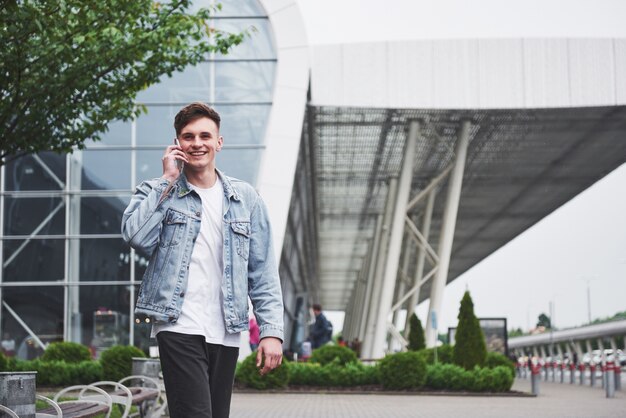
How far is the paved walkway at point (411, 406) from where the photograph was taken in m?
14.5

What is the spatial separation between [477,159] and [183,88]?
14.1 metres

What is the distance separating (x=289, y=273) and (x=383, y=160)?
5301 mm

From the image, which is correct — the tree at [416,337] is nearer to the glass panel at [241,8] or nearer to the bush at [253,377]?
the bush at [253,377]

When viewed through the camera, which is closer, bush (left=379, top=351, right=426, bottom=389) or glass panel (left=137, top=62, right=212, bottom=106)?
bush (left=379, top=351, right=426, bottom=389)

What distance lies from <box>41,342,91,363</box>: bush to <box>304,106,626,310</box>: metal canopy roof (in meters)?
8.83

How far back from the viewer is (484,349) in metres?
22.4

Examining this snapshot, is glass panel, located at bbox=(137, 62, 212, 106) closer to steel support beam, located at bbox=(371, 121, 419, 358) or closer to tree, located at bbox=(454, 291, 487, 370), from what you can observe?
steel support beam, located at bbox=(371, 121, 419, 358)

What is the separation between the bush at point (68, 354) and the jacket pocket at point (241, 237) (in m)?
16.9

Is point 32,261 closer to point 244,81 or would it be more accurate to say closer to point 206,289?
point 244,81

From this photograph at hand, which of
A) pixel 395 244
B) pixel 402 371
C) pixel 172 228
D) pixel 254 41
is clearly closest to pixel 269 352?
pixel 172 228

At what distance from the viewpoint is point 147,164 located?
23297 mm

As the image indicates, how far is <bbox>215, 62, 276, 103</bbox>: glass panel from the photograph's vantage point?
77.6 feet

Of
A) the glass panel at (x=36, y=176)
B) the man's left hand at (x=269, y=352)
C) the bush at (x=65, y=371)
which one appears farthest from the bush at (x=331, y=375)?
the man's left hand at (x=269, y=352)

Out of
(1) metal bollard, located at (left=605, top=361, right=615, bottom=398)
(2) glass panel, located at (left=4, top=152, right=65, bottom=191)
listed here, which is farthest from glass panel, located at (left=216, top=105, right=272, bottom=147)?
(1) metal bollard, located at (left=605, top=361, right=615, bottom=398)
